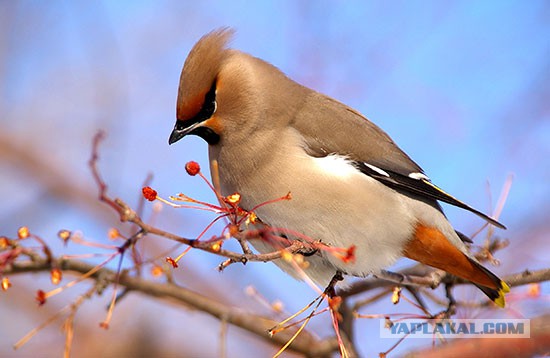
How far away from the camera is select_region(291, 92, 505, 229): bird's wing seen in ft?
13.4

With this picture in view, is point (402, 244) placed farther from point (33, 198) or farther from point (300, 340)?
point (33, 198)

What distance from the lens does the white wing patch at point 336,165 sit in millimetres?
3916

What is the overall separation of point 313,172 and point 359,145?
473 mm

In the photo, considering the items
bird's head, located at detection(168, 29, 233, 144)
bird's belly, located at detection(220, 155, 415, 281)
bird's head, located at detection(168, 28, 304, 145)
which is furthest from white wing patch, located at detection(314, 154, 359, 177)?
bird's head, located at detection(168, 29, 233, 144)

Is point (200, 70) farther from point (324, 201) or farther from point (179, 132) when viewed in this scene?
point (324, 201)

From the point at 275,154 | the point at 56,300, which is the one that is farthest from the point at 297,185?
the point at 56,300

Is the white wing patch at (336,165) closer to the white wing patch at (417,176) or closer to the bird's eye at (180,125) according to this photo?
the white wing patch at (417,176)

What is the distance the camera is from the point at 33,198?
634 cm

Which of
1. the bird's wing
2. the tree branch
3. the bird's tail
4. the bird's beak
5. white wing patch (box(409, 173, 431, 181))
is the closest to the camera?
the tree branch

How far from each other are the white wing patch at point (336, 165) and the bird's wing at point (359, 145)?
36 mm

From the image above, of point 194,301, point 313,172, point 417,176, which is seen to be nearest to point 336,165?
point 313,172

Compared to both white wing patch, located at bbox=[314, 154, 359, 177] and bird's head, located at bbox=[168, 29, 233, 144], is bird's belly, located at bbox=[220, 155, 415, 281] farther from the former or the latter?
bird's head, located at bbox=[168, 29, 233, 144]

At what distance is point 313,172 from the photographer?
151 inches

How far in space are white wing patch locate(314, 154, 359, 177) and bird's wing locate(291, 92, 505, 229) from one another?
0.04m
